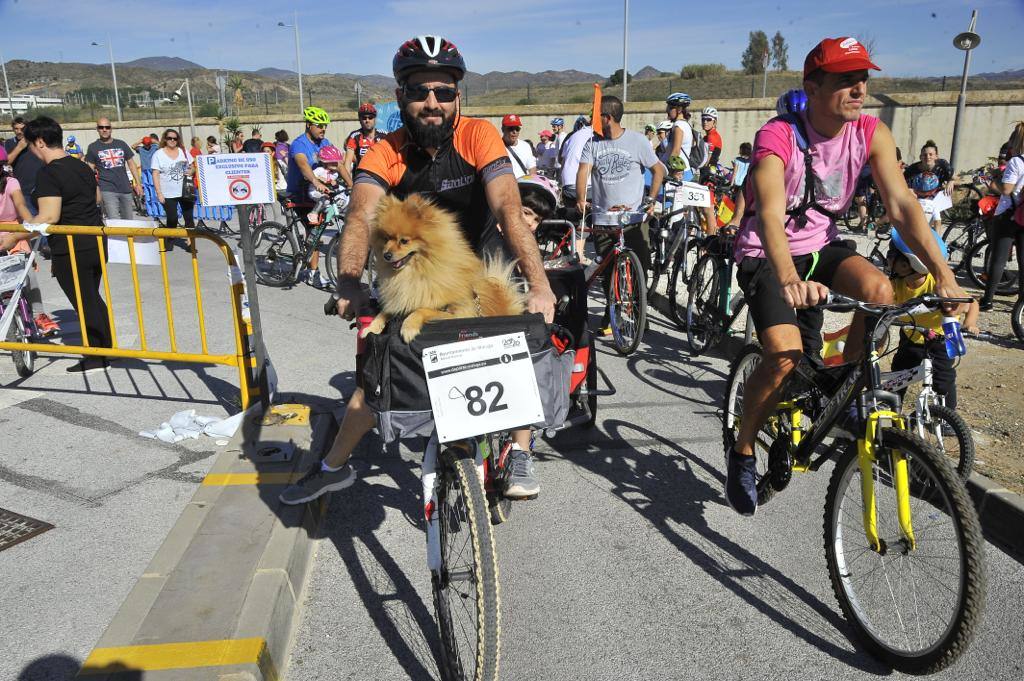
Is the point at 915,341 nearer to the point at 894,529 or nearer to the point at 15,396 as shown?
the point at 894,529

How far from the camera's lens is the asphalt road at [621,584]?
2910mm

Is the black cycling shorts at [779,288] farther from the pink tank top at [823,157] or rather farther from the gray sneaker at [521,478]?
the gray sneaker at [521,478]

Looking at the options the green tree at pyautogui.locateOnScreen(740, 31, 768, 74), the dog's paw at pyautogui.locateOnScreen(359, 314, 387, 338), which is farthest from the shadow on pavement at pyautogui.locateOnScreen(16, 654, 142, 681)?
the green tree at pyautogui.locateOnScreen(740, 31, 768, 74)

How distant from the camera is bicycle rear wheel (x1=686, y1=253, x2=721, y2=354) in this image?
22.6ft

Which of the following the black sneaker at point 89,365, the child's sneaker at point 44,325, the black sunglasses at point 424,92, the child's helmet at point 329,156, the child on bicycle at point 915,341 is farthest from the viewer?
the child's helmet at point 329,156

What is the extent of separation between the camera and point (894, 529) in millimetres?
2979

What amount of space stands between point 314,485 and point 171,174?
44.0ft

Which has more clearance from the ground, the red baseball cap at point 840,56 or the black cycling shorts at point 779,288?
the red baseball cap at point 840,56

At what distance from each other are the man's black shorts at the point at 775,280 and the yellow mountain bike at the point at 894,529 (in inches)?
13.2

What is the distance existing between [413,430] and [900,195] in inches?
98.4

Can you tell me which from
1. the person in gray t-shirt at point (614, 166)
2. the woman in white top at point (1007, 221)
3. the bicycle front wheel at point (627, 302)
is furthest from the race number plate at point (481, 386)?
the woman in white top at point (1007, 221)

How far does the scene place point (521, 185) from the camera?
563 centimetres

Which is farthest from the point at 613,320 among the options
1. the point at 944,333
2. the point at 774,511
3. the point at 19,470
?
the point at 19,470

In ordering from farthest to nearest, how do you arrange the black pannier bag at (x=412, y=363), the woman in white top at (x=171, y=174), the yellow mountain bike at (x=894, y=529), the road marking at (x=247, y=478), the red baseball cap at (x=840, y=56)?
the woman in white top at (x=171, y=174)
the road marking at (x=247, y=478)
the red baseball cap at (x=840, y=56)
the black pannier bag at (x=412, y=363)
the yellow mountain bike at (x=894, y=529)
